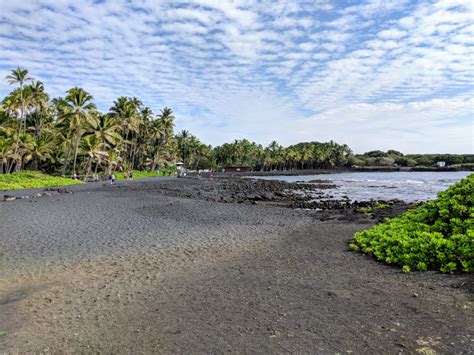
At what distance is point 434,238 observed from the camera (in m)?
8.97

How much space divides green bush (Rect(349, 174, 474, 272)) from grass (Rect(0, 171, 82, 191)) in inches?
1430

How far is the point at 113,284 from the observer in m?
8.23

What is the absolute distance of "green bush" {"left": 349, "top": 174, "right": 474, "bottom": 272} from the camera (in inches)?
332

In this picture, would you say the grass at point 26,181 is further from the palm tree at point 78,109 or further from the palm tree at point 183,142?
the palm tree at point 183,142

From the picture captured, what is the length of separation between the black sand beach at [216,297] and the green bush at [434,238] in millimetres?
502

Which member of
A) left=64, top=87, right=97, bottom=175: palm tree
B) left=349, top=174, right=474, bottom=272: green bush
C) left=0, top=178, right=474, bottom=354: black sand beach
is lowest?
left=0, top=178, right=474, bottom=354: black sand beach

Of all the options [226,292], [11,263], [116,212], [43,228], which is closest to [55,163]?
[116,212]

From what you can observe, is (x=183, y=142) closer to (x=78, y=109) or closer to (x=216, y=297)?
(x=78, y=109)

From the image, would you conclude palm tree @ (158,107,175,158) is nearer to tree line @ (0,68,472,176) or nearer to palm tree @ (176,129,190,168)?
tree line @ (0,68,472,176)

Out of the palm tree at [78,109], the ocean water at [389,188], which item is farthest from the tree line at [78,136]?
the ocean water at [389,188]

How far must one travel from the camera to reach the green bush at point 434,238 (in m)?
8.45

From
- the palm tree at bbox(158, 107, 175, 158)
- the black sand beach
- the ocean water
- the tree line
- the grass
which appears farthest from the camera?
the palm tree at bbox(158, 107, 175, 158)

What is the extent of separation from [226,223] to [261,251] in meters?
5.73

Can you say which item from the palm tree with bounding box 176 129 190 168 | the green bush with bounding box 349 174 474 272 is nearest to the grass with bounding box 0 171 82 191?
the green bush with bounding box 349 174 474 272
